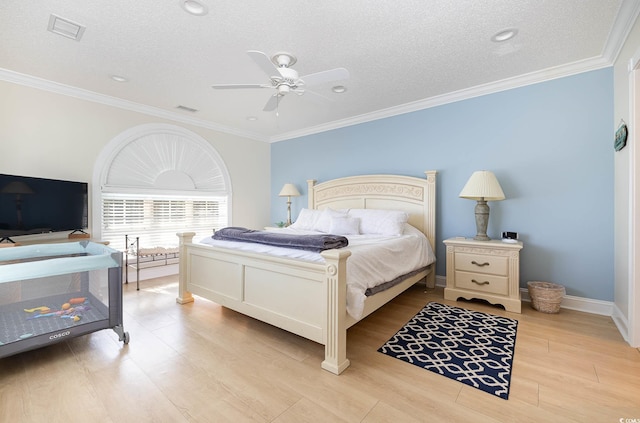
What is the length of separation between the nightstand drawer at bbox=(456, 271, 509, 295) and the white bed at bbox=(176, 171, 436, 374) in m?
0.46

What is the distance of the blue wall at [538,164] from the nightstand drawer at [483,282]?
19.9 inches

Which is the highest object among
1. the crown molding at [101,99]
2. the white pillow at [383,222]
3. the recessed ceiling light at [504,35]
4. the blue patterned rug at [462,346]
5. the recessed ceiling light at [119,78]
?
the recessed ceiling light at [504,35]

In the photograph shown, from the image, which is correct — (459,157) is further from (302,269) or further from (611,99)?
(302,269)

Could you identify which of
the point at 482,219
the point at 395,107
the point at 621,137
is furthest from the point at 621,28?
the point at 395,107

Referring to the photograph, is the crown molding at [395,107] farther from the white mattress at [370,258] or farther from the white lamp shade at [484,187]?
the white mattress at [370,258]

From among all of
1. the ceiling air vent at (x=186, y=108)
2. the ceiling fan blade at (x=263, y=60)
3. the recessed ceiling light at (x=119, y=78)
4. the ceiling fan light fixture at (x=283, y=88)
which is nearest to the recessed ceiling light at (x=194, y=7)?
the ceiling fan blade at (x=263, y=60)

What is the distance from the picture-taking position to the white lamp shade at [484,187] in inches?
125

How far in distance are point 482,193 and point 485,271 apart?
87 centimetres

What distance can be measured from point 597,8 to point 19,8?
4369mm

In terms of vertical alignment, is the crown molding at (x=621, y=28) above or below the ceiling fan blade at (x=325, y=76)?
above

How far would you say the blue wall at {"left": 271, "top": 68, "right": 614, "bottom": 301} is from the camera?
2.97 m

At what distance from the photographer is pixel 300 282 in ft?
7.31

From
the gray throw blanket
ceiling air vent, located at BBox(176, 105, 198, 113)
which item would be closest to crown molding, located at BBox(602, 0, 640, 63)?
the gray throw blanket

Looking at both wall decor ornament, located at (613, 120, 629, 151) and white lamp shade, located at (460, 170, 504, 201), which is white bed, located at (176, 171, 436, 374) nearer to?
white lamp shade, located at (460, 170, 504, 201)
